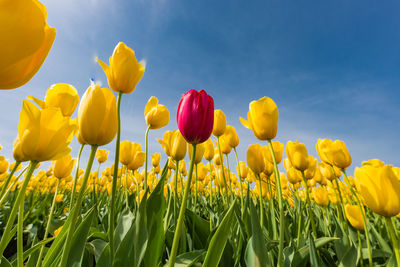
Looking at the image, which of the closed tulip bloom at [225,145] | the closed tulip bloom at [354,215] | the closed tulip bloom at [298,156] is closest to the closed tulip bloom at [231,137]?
the closed tulip bloom at [225,145]

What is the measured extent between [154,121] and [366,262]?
2.18 metres

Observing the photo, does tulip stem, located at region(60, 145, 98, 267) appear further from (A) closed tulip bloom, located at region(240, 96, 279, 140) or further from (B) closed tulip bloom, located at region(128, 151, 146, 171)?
(B) closed tulip bloom, located at region(128, 151, 146, 171)

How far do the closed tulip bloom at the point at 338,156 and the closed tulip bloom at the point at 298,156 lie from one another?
7.9 inches

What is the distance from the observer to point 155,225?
46.6 inches

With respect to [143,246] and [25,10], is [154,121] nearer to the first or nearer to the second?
[143,246]

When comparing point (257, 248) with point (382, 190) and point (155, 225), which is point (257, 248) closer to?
point (155, 225)

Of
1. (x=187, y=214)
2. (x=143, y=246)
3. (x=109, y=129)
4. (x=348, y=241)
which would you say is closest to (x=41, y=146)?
(x=109, y=129)

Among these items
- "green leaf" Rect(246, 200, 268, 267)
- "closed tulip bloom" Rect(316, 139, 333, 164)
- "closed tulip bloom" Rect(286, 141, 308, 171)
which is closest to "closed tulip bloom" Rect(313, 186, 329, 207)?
"closed tulip bloom" Rect(316, 139, 333, 164)

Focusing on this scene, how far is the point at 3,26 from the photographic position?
1.34 ft

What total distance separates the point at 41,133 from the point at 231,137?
1929mm

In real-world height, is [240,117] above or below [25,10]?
above

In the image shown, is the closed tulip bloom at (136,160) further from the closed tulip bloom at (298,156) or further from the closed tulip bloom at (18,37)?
the closed tulip bloom at (18,37)

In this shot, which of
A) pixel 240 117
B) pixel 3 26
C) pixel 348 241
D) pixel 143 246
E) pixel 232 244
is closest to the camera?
pixel 3 26

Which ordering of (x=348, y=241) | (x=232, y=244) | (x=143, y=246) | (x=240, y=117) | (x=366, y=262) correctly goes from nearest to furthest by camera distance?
(x=143, y=246), (x=232, y=244), (x=240, y=117), (x=348, y=241), (x=366, y=262)
